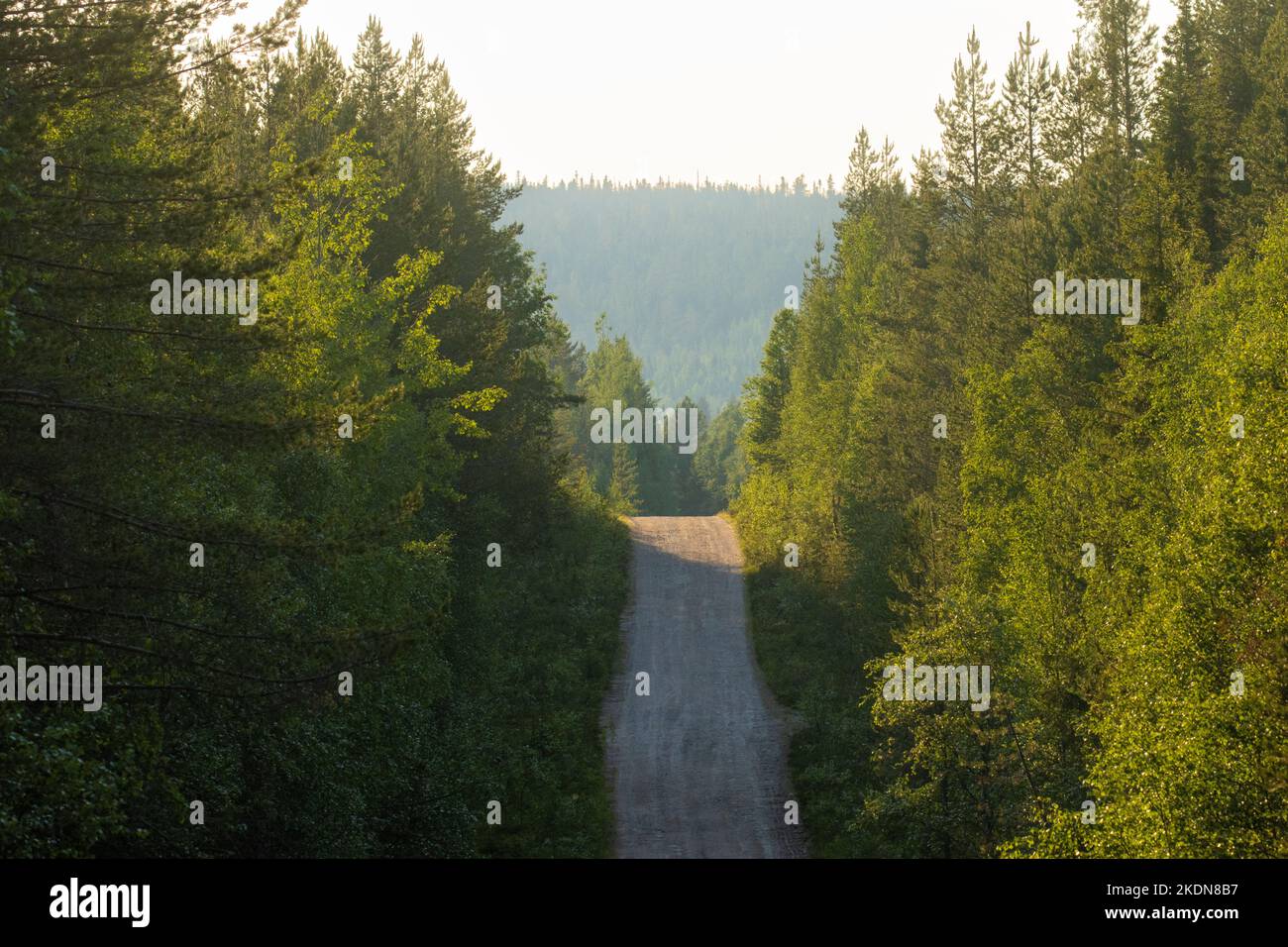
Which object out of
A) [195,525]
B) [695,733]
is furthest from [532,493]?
[195,525]

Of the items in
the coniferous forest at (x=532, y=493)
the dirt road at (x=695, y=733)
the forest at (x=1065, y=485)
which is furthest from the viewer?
the dirt road at (x=695, y=733)

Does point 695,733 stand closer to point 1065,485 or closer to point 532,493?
point 1065,485

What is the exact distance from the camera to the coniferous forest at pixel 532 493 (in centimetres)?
1428

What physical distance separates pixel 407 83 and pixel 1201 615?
142 ft

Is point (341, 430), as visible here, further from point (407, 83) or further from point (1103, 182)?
point (407, 83)

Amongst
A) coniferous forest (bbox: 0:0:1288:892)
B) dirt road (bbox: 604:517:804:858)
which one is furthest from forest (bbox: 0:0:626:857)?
dirt road (bbox: 604:517:804:858)

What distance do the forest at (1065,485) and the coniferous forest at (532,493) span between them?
0.39 feet

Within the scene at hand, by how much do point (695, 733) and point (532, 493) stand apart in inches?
521

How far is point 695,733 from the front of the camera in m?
32.8

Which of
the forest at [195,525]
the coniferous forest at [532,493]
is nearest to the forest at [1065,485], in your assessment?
the coniferous forest at [532,493]

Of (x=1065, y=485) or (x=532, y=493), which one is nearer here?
(x=1065, y=485)

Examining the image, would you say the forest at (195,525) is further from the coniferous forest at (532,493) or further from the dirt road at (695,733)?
the dirt road at (695,733)

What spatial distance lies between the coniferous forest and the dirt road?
0.42m
